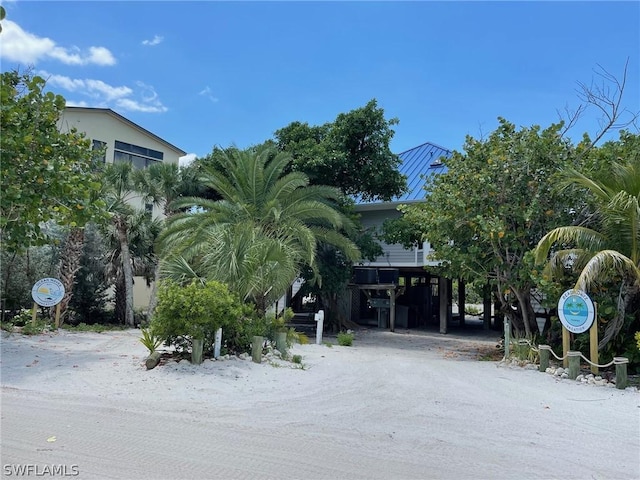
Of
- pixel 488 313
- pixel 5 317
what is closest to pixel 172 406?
pixel 5 317

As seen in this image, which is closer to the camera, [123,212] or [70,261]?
[70,261]

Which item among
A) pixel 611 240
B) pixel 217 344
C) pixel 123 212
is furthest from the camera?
pixel 123 212

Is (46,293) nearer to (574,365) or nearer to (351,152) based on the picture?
(351,152)

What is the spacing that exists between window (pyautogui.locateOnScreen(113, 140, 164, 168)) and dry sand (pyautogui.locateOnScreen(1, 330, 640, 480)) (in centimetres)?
1825

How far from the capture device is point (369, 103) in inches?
724

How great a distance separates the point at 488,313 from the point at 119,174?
19340 millimetres

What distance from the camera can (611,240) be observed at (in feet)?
33.9

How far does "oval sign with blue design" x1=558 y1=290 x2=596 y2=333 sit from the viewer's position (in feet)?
32.6

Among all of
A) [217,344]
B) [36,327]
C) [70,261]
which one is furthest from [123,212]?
[217,344]

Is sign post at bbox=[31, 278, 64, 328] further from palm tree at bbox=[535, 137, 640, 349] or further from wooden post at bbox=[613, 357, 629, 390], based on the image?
wooden post at bbox=[613, 357, 629, 390]

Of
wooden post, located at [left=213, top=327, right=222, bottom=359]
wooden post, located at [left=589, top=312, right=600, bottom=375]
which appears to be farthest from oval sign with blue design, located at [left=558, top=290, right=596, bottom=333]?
wooden post, located at [left=213, top=327, right=222, bottom=359]

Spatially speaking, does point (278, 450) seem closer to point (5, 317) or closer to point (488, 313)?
point (5, 317)

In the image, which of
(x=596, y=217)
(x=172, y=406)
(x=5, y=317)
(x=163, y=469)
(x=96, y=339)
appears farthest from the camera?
(x=5, y=317)

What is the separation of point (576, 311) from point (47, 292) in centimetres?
1459
